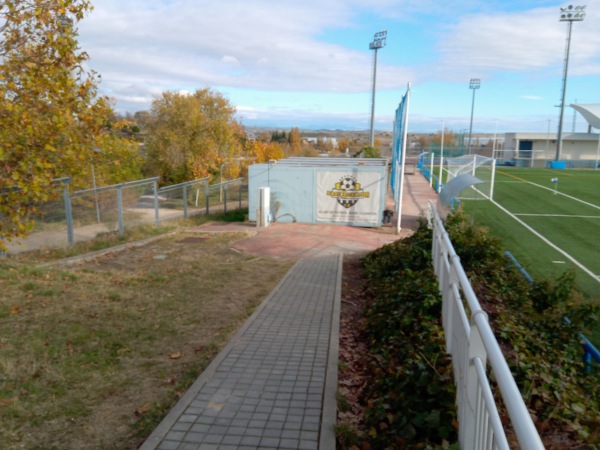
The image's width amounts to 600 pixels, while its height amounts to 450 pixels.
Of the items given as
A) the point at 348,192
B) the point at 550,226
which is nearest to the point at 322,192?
the point at 348,192

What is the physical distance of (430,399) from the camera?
3969mm

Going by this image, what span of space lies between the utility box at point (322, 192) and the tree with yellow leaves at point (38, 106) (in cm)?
1218

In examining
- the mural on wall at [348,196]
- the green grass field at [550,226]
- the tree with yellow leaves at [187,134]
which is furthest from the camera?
the tree with yellow leaves at [187,134]

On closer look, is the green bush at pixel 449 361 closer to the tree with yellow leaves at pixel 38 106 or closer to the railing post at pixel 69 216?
the tree with yellow leaves at pixel 38 106

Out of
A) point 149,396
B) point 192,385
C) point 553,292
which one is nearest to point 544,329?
Answer: point 553,292

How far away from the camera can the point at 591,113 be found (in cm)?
6062

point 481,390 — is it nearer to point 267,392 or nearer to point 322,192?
point 267,392

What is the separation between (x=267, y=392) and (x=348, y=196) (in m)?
15.5

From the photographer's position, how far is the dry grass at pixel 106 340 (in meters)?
4.48

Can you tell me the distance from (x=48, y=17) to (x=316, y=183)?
14.0m

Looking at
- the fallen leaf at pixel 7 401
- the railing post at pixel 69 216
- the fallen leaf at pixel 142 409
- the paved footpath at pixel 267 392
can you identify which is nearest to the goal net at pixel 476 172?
the railing post at pixel 69 216

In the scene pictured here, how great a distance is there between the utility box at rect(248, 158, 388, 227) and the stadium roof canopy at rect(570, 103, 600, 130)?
52.5 meters

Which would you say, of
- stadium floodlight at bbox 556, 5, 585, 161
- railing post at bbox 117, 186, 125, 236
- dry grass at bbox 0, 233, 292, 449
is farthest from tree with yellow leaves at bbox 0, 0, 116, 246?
stadium floodlight at bbox 556, 5, 585, 161

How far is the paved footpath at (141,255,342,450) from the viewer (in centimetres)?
420
